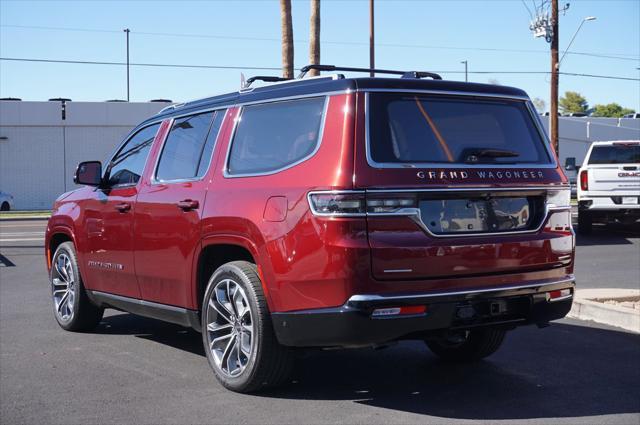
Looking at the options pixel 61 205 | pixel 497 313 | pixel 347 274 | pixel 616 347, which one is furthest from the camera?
pixel 61 205

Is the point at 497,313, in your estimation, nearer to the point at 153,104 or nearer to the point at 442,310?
the point at 442,310

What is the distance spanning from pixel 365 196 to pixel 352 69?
149 centimetres

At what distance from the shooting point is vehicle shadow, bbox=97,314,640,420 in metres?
5.33

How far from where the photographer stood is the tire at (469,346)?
6.39 meters

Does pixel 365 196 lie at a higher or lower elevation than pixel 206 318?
higher

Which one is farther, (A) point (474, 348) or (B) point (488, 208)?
(A) point (474, 348)

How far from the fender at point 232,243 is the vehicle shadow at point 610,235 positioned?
12.8 meters

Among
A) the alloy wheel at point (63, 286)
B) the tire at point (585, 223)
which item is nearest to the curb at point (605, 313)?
the alloy wheel at point (63, 286)

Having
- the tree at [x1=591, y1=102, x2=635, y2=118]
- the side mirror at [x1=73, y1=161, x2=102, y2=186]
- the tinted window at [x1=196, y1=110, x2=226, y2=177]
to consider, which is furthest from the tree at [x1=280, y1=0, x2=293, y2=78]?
the tree at [x1=591, y1=102, x2=635, y2=118]

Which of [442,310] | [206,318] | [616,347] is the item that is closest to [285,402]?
[206,318]

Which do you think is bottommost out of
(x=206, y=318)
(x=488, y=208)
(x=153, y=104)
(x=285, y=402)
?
(x=285, y=402)

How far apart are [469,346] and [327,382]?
4.09 ft

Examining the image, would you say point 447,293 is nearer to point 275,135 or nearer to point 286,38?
point 275,135

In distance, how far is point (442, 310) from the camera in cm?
493
